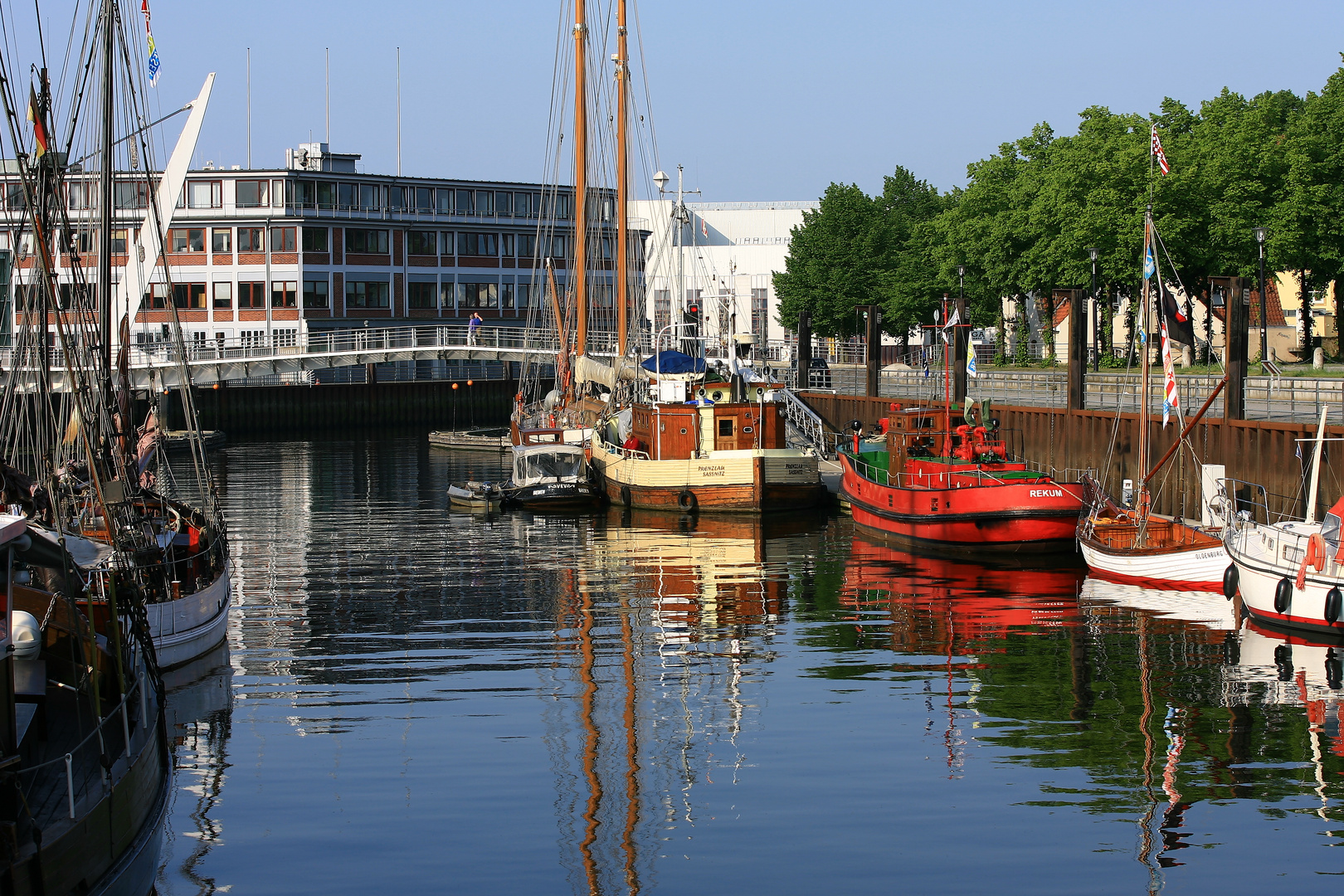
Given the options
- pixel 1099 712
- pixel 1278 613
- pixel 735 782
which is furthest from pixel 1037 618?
pixel 735 782

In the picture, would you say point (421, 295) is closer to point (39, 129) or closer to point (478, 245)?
point (478, 245)

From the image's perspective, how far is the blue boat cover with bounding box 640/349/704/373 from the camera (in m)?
50.2

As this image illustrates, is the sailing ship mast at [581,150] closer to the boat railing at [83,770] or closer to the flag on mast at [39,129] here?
the flag on mast at [39,129]

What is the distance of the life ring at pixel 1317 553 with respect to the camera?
25.6 meters

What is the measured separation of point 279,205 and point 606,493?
53.2 metres

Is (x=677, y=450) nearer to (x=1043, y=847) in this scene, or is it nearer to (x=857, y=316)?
(x=1043, y=847)

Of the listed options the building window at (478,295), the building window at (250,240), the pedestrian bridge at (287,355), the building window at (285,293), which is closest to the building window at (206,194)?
the building window at (250,240)

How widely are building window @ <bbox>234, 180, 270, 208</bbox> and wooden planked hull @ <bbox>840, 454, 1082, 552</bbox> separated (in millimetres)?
67526

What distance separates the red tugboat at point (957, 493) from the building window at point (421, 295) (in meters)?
63.5

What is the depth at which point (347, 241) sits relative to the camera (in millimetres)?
98438

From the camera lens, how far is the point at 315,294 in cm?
9731

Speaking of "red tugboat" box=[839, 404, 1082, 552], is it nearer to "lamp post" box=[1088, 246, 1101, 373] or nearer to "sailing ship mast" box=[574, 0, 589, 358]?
"sailing ship mast" box=[574, 0, 589, 358]

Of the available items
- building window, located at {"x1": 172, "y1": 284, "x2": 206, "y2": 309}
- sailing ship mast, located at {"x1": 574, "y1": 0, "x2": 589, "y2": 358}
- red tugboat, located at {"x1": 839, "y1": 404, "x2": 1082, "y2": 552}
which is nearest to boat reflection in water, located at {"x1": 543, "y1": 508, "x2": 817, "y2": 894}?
red tugboat, located at {"x1": 839, "y1": 404, "x2": 1082, "y2": 552}

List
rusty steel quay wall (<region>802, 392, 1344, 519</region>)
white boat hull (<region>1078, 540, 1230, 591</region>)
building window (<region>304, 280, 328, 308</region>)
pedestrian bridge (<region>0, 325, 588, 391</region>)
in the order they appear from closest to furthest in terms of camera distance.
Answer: white boat hull (<region>1078, 540, 1230, 591</region>)
rusty steel quay wall (<region>802, 392, 1344, 519</region>)
pedestrian bridge (<region>0, 325, 588, 391</region>)
building window (<region>304, 280, 328, 308</region>)
